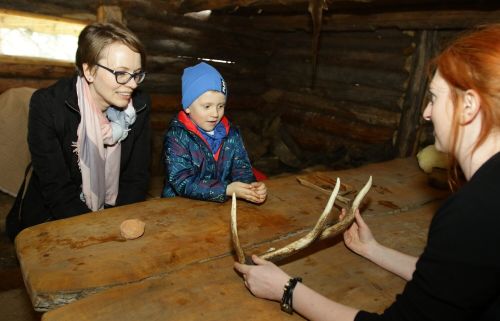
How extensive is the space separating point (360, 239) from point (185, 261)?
874mm

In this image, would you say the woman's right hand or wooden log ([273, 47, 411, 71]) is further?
wooden log ([273, 47, 411, 71])

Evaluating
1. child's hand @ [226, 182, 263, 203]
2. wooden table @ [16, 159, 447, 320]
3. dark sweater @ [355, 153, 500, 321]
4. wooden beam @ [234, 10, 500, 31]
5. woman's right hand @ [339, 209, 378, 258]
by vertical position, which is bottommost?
wooden table @ [16, 159, 447, 320]

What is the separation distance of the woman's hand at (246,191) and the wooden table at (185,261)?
0.17ft

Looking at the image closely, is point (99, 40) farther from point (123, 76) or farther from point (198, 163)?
point (198, 163)

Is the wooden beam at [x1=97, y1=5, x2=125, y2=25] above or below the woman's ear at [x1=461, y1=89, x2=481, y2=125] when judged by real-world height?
above

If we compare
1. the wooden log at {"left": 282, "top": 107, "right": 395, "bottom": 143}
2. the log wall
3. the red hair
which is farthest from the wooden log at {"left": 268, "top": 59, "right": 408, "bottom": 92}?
the red hair

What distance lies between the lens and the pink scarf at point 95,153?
7.95ft

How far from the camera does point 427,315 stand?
1075mm

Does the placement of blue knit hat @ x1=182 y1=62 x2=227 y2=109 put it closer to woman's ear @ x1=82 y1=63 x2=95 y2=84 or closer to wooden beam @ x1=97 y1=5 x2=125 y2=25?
woman's ear @ x1=82 y1=63 x2=95 y2=84

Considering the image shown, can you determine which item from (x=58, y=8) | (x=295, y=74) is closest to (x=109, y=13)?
(x=58, y=8)

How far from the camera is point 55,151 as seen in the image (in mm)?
2309

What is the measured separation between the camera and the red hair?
3.43ft

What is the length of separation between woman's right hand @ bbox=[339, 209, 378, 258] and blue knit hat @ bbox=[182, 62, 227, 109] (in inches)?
49.4

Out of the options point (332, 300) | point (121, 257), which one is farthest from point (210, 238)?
point (332, 300)
